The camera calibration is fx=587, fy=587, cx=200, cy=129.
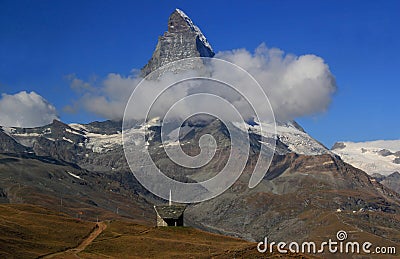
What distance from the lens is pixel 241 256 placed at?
407 feet

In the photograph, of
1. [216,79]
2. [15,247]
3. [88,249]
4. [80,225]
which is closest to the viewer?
[216,79]

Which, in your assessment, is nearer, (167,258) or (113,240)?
(167,258)

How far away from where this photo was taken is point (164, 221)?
154625mm

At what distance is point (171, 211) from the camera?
155 m

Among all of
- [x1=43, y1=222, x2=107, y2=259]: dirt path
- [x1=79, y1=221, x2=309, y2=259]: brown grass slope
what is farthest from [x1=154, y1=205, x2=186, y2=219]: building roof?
[x1=43, y1=222, x2=107, y2=259]: dirt path

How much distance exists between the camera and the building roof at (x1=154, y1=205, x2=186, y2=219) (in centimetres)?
15450

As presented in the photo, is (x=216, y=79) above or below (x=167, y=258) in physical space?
above

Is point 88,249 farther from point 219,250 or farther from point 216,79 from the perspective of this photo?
point 216,79

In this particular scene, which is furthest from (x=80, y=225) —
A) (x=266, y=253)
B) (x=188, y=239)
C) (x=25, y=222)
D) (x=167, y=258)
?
(x=266, y=253)

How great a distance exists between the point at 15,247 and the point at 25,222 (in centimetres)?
2969

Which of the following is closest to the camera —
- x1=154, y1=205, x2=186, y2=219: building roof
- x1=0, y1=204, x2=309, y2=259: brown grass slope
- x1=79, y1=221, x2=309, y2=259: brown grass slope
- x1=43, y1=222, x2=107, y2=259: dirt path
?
x1=43, y1=222, x2=107, y2=259: dirt path

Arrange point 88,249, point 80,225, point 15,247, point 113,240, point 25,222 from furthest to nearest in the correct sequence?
point 80,225 < point 25,222 < point 113,240 < point 88,249 < point 15,247

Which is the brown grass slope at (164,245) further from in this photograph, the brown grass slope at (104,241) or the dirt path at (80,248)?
the dirt path at (80,248)

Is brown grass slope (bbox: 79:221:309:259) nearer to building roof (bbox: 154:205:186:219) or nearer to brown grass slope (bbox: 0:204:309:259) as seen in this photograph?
brown grass slope (bbox: 0:204:309:259)
